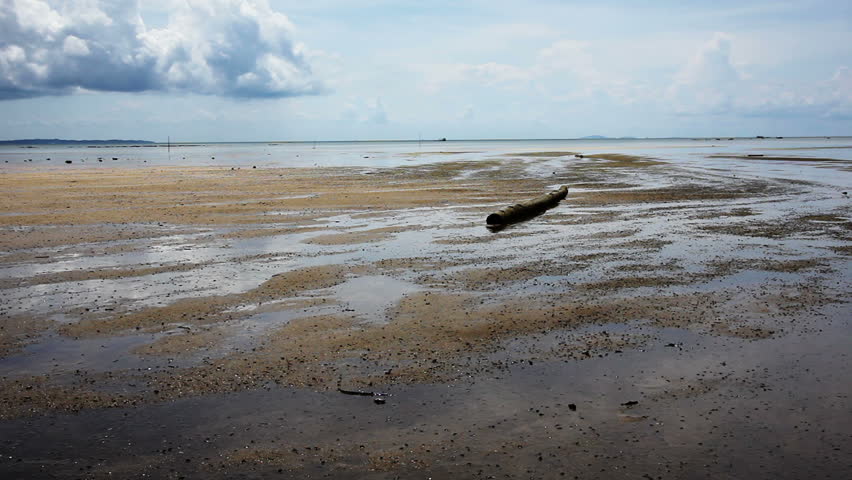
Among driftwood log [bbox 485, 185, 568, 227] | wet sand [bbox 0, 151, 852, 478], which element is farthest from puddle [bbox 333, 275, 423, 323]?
driftwood log [bbox 485, 185, 568, 227]

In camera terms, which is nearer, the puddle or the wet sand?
the wet sand

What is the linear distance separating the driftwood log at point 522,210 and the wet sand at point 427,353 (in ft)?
7.50

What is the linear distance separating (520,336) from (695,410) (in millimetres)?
2982

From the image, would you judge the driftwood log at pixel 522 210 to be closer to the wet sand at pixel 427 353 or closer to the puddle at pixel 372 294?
the wet sand at pixel 427 353

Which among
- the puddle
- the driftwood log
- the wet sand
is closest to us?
the wet sand

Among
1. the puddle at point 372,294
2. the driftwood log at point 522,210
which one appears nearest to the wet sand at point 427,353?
the puddle at point 372,294

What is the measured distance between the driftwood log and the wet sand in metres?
2.29

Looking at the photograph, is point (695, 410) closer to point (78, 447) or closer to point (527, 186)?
point (78, 447)

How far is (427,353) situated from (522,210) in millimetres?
14812

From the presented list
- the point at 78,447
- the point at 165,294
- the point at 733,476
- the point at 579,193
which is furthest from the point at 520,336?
the point at 579,193

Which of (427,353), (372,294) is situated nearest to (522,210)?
(372,294)

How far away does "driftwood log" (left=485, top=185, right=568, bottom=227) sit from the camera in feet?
68.4

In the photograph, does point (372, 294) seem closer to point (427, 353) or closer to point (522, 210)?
point (427, 353)

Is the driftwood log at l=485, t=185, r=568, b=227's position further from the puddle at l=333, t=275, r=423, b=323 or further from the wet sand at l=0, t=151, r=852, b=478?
the puddle at l=333, t=275, r=423, b=323
